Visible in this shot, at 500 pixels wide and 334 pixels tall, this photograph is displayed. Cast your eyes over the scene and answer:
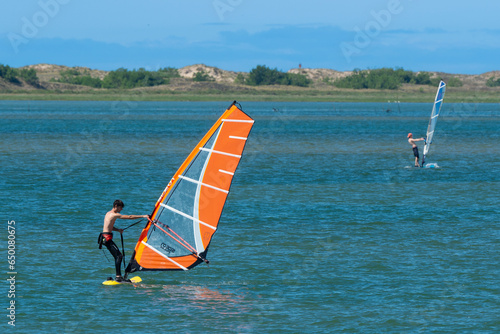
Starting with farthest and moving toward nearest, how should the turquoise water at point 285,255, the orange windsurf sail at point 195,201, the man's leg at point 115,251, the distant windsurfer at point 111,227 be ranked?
the man's leg at point 115,251, the orange windsurf sail at point 195,201, the distant windsurfer at point 111,227, the turquoise water at point 285,255

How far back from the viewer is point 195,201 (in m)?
18.7

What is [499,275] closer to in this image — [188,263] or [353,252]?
[353,252]

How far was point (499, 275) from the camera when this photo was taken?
800 inches

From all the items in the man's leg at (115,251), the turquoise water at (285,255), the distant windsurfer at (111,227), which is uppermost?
the distant windsurfer at (111,227)

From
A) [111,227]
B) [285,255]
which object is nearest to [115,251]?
[111,227]

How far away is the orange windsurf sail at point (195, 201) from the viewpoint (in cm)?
1814

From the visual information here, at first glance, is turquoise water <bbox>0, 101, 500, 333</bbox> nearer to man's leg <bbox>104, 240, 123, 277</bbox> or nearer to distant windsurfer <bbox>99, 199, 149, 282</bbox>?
man's leg <bbox>104, 240, 123, 277</bbox>

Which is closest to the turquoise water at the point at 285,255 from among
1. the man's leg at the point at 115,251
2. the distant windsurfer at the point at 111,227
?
the man's leg at the point at 115,251

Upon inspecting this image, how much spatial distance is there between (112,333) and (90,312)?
1.45 metres

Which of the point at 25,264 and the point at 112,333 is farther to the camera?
the point at 25,264

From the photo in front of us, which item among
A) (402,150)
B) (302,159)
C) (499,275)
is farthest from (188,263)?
(402,150)

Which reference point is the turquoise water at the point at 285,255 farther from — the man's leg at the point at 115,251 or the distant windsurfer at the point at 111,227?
the distant windsurfer at the point at 111,227

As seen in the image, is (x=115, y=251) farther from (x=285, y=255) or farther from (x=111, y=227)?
(x=285, y=255)

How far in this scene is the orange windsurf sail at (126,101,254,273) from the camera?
1814cm
